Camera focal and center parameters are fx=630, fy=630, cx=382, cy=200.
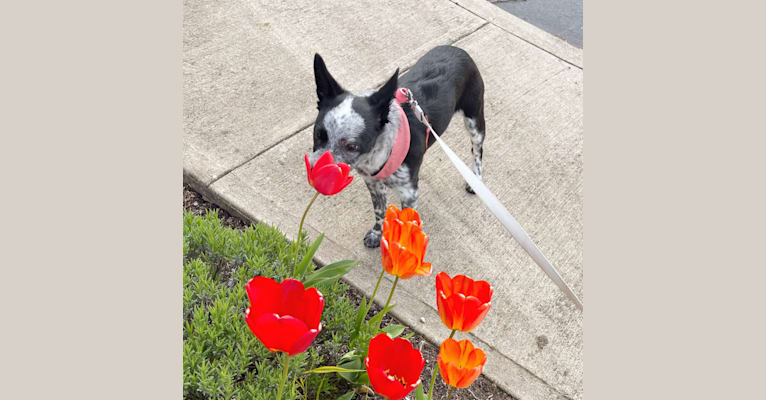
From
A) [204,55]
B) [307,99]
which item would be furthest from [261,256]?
[204,55]

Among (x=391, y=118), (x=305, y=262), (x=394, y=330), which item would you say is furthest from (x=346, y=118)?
(x=394, y=330)

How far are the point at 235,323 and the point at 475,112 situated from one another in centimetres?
215

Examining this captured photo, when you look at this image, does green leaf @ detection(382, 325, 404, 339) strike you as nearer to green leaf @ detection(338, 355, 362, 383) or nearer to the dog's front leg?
green leaf @ detection(338, 355, 362, 383)

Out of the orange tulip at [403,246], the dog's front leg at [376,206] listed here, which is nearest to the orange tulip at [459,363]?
the orange tulip at [403,246]

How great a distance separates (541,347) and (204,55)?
3.40 meters

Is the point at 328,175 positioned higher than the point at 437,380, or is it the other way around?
the point at 328,175

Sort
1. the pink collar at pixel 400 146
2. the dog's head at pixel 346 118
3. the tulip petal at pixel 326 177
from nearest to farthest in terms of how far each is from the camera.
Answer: the tulip petal at pixel 326 177 < the dog's head at pixel 346 118 < the pink collar at pixel 400 146

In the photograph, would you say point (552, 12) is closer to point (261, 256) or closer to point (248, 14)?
point (248, 14)

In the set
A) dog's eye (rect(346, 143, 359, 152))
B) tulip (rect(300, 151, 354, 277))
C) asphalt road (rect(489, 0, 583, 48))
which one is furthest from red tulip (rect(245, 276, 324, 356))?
asphalt road (rect(489, 0, 583, 48))

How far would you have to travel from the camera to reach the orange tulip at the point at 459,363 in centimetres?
194

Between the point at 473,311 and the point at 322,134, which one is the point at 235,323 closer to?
the point at 322,134

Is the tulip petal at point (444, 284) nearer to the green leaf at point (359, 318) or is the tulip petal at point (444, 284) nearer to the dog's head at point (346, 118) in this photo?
the green leaf at point (359, 318)

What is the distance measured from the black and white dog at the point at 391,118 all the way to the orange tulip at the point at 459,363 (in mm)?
1315

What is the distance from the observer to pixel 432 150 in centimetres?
466
